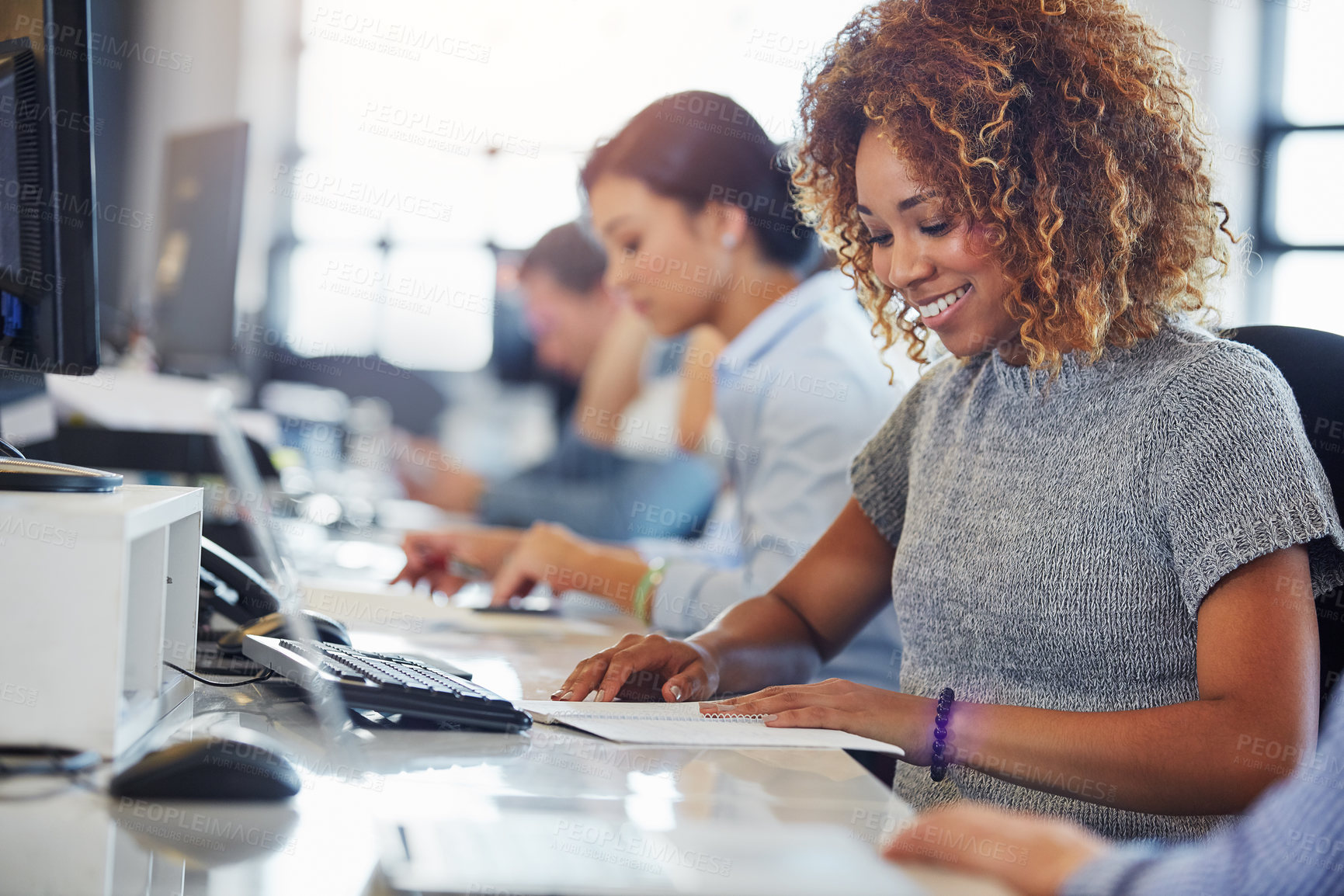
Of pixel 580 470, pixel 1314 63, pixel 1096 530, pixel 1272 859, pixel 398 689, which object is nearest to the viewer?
pixel 1272 859

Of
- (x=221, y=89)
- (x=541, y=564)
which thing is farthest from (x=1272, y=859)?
(x=221, y=89)

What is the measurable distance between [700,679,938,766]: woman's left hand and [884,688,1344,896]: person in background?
0.28 m

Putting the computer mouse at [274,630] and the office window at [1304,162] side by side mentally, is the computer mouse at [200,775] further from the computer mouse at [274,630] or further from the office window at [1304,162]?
the office window at [1304,162]

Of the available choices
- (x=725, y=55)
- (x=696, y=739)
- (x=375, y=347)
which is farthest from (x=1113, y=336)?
(x=375, y=347)

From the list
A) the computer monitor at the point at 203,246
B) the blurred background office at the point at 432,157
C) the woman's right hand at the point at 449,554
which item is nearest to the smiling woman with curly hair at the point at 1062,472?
the woman's right hand at the point at 449,554

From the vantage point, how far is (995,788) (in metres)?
0.98

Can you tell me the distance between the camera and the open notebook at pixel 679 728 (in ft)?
2.55

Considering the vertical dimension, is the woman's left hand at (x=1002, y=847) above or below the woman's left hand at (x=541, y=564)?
above

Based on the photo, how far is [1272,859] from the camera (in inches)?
18.6

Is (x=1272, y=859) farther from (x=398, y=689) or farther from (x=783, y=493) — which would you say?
(x=783, y=493)

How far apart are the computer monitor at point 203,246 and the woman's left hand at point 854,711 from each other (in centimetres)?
146

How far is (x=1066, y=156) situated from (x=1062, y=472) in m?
0.29

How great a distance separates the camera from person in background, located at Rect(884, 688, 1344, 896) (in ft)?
1.52

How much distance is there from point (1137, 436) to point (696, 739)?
0.45 m
